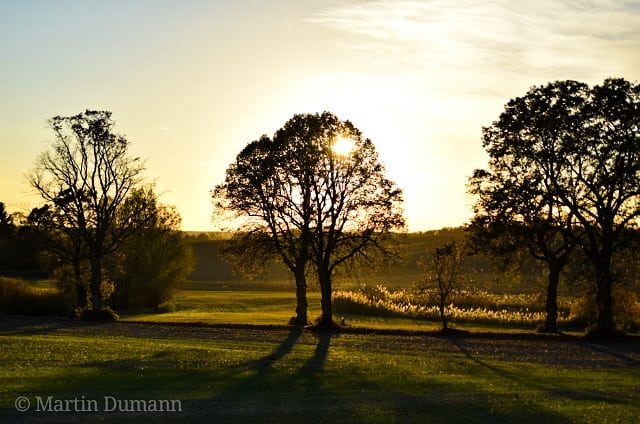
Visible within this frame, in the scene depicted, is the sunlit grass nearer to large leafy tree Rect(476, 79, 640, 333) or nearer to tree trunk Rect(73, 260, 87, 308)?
tree trunk Rect(73, 260, 87, 308)

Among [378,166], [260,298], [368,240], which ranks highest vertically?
[378,166]

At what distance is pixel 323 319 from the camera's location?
51812 millimetres

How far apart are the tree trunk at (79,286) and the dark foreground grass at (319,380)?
23.6 m

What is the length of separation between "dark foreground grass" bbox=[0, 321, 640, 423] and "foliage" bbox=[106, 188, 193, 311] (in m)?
38.9

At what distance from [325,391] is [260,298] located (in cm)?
7118

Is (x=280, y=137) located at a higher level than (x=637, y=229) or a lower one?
higher

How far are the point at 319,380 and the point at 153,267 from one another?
57981 millimetres

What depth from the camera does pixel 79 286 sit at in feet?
215

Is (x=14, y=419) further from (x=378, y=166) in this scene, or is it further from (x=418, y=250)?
(x=418, y=250)

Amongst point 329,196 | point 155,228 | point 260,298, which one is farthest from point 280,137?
point 260,298

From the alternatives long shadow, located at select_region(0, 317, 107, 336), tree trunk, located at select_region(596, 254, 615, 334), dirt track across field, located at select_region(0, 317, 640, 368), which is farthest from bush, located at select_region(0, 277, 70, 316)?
tree trunk, located at select_region(596, 254, 615, 334)

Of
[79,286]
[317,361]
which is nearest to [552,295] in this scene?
[317,361]

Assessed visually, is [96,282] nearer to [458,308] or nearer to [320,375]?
[458,308]

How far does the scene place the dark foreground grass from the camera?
2052cm
